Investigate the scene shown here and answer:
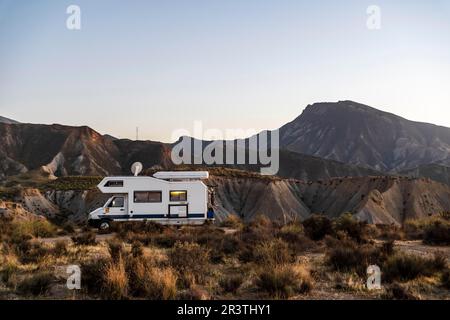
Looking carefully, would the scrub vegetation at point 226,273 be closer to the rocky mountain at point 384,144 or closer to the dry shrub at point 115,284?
the dry shrub at point 115,284

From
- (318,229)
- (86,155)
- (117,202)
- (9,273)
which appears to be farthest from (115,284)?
(86,155)

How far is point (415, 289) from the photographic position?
9.66 meters

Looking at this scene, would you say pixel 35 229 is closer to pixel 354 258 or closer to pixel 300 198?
pixel 354 258

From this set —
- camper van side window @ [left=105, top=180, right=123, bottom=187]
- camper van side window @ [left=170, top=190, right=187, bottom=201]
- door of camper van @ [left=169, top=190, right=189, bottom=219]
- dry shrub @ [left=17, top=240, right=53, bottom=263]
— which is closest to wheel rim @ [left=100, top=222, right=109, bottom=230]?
camper van side window @ [left=105, top=180, right=123, bottom=187]

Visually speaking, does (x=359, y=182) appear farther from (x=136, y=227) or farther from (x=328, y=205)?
(x=136, y=227)

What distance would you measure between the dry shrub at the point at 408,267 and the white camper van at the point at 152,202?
15.2 meters

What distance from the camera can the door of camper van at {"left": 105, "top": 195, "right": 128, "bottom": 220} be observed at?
83.2 feet

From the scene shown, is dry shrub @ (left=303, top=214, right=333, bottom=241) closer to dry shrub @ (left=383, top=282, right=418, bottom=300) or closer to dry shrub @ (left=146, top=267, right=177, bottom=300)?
dry shrub @ (left=383, top=282, right=418, bottom=300)

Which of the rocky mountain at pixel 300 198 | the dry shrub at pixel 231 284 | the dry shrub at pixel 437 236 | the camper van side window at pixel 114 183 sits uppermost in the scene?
the camper van side window at pixel 114 183

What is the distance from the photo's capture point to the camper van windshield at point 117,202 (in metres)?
25.6

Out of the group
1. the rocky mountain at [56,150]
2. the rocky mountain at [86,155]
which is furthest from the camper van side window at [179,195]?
the rocky mountain at [86,155]
